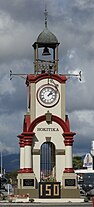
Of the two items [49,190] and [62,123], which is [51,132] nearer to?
[62,123]

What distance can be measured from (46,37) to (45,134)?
10196 mm

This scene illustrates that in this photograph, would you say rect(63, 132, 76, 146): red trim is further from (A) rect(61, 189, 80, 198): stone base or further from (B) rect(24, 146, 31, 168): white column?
(A) rect(61, 189, 80, 198): stone base

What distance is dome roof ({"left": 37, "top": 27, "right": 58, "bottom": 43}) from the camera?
7703cm

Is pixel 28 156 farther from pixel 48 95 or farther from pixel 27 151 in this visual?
pixel 48 95

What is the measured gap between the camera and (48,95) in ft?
250

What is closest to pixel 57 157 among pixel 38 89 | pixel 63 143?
pixel 63 143

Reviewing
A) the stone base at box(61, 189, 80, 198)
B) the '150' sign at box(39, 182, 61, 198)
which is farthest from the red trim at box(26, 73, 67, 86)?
the stone base at box(61, 189, 80, 198)

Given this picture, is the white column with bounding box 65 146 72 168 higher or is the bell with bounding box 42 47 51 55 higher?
the bell with bounding box 42 47 51 55

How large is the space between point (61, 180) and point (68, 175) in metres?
0.97

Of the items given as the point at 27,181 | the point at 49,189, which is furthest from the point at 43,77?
the point at 49,189

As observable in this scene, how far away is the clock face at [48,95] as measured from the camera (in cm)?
7588

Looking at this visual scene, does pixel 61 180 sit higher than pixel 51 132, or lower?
lower

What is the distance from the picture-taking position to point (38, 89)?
249 feet

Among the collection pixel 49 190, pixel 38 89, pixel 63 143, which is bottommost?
pixel 49 190
